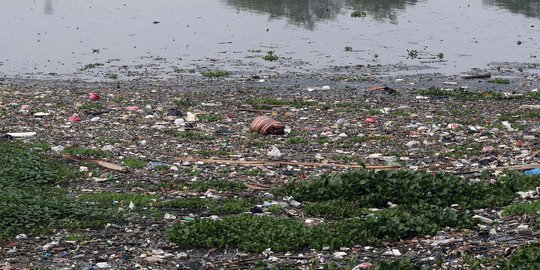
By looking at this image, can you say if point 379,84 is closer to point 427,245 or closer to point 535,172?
point 535,172

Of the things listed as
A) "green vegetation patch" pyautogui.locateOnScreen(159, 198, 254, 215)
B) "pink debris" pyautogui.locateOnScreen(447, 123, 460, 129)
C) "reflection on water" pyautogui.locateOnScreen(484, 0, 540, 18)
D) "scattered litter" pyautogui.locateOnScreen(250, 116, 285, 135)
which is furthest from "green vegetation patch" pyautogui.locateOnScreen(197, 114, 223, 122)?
"reflection on water" pyautogui.locateOnScreen(484, 0, 540, 18)

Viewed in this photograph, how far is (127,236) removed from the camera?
7.82m

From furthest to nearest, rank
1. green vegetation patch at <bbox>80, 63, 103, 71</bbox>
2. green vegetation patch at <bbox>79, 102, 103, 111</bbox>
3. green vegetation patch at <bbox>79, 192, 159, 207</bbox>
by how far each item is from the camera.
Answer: green vegetation patch at <bbox>80, 63, 103, 71</bbox> → green vegetation patch at <bbox>79, 102, 103, 111</bbox> → green vegetation patch at <bbox>79, 192, 159, 207</bbox>

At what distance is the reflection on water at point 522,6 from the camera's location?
37.2 metres

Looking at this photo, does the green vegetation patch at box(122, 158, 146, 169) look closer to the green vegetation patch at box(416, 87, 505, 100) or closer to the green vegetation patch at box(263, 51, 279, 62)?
the green vegetation patch at box(416, 87, 505, 100)

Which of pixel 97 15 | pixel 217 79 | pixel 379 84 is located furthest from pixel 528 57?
pixel 97 15

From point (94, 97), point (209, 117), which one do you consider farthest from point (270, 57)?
point (209, 117)

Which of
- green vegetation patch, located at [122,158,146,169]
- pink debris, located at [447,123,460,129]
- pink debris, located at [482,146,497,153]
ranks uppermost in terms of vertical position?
pink debris, located at [482,146,497,153]

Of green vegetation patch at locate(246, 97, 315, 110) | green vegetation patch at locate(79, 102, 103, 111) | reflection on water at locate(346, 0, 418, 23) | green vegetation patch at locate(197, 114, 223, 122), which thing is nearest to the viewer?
green vegetation patch at locate(197, 114, 223, 122)

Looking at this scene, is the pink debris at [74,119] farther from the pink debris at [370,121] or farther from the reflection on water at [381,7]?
the reflection on water at [381,7]

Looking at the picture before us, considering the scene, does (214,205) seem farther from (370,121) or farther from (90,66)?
(90,66)

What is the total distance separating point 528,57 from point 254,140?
47.9ft

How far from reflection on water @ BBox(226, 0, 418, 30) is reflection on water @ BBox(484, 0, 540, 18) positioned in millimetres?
4594

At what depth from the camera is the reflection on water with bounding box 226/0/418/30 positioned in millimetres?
33094
